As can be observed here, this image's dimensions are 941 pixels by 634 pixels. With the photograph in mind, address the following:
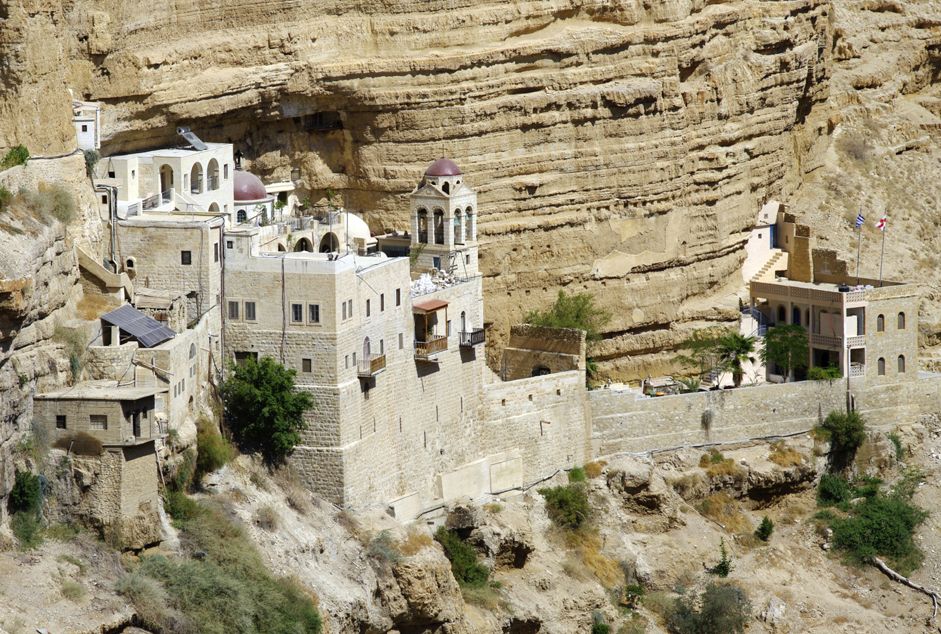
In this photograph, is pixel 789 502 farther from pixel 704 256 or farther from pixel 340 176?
pixel 340 176

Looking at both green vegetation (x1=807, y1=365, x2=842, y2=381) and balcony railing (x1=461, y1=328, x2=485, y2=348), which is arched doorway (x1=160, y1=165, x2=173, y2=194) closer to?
balcony railing (x1=461, y1=328, x2=485, y2=348)

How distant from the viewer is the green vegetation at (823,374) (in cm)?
7238

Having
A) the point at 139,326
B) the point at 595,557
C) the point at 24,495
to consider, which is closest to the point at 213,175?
the point at 139,326

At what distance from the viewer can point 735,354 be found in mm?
72688

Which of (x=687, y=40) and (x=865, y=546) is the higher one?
(x=687, y=40)

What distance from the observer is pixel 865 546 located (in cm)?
6994

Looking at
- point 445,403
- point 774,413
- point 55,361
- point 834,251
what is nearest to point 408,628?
point 445,403

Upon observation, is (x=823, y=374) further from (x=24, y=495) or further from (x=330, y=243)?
(x=24, y=495)

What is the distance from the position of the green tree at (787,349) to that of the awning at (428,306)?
12.2 metres

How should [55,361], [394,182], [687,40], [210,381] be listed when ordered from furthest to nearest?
[687,40] < [394,182] < [210,381] < [55,361]

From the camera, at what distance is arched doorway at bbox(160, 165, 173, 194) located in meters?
63.9

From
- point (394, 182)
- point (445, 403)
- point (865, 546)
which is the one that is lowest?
point (865, 546)

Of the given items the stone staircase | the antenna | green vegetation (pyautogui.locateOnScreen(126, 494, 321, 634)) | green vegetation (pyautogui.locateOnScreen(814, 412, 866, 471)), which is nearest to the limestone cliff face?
the antenna

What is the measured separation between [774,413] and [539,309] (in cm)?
694
